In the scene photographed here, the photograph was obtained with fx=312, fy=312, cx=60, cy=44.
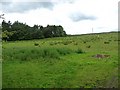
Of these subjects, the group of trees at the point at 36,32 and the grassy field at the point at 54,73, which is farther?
the group of trees at the point at 36,32

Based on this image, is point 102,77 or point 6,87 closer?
point 6,87

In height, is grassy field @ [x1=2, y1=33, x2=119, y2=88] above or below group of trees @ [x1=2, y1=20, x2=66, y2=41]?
below

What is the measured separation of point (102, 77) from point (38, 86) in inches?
194

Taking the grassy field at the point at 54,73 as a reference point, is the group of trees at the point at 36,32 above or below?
above

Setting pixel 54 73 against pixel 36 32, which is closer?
pixel 54 73

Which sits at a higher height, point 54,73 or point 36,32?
point 36,32

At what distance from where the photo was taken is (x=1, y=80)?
22.4 m

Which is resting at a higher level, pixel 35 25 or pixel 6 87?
pixel 35 25

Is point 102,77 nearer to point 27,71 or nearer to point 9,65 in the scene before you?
point 27,71

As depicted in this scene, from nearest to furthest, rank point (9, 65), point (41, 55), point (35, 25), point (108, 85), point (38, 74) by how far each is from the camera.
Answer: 1. point (108, 85)
2. point (38, 74)
3. point (9, 65)
4. point (41, 55)
5. point (35, 25)

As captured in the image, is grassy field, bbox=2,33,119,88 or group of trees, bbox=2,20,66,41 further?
group of trees, bbox=2,20,66,41

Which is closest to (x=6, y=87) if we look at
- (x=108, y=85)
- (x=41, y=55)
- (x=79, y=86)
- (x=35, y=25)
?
(x=79, y=86)

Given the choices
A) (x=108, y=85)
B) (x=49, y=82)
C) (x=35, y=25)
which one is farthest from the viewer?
(x=35, y=25)

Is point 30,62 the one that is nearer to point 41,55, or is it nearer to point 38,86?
point 41,55
